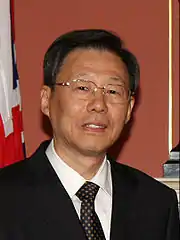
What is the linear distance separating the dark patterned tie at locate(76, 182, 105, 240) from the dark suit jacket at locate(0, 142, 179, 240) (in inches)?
1.1

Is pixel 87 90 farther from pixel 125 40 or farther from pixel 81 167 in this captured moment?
pixel 125 40

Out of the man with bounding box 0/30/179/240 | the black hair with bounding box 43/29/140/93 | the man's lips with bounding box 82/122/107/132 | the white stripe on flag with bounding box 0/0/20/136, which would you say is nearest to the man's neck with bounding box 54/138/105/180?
the man with bounding box 0/30/179/240

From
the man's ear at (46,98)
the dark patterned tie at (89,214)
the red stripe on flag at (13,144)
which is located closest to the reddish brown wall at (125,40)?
the red stripe on flag at (13,144)

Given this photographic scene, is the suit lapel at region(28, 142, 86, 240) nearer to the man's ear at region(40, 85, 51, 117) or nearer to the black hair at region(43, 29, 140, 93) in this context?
the man's ear at region(40, 85, 51, 117)

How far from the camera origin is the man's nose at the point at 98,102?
187cm

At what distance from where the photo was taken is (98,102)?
1876 mm

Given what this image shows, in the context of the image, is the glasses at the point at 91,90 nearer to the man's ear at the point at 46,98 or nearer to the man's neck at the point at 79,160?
the man's ear at the point at 46,98

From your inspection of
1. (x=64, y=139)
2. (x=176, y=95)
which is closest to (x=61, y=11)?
(x=176, y=95)

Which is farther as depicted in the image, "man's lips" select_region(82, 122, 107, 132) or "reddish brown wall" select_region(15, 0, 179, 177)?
"reddish brown wall" select_region(15, 0, 179, 177)

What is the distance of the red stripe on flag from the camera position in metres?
2.21

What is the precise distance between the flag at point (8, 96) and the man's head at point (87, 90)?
0.26 metres

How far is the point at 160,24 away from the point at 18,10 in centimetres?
67

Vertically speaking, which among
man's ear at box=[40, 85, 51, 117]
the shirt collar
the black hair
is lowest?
the shirt collar

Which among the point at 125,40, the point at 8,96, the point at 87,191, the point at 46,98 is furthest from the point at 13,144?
the point at 125,40
